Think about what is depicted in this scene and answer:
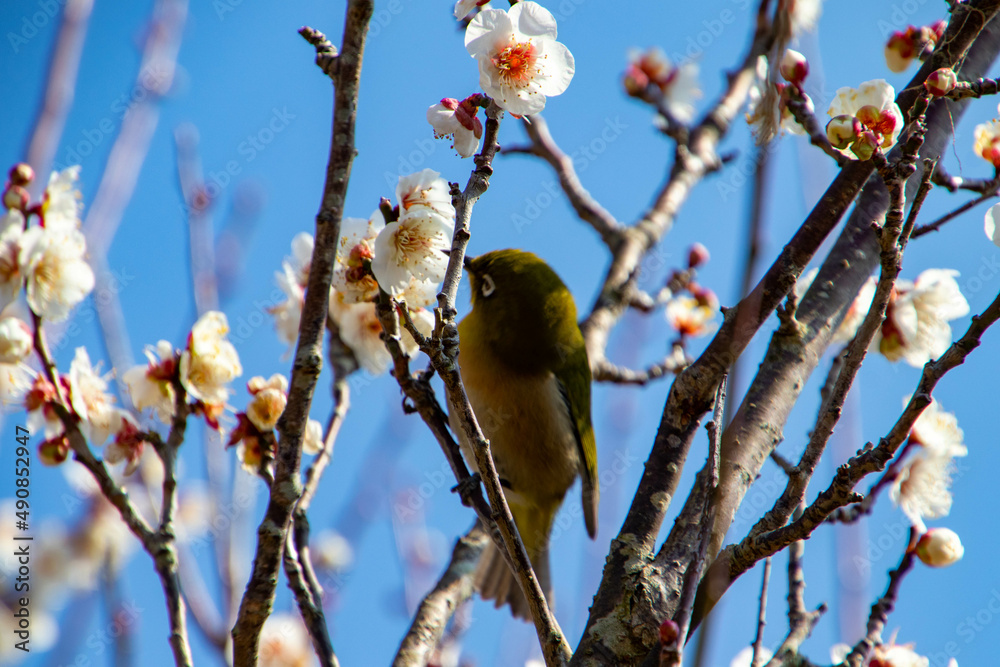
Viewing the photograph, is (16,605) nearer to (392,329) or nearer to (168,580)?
(168,580)

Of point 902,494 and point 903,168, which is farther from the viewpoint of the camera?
point 902,494

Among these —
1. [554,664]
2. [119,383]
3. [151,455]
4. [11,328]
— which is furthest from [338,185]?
[151,455]

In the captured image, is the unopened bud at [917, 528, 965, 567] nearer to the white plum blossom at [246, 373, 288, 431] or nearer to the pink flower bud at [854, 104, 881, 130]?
the pink flower bud at [854, 104, 881, 130]

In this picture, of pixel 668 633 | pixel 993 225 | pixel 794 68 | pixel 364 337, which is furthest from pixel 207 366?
pixel 993 225

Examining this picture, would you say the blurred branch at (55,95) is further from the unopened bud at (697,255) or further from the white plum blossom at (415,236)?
the unopened bud at (697,255)

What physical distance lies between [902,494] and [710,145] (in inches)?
126

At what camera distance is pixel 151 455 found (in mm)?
4398

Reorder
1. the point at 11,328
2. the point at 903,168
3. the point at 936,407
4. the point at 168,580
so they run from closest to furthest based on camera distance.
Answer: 1. the point at 903,168
2. the point at 168,580
3. the point at 11,328
4. the point at 936,407

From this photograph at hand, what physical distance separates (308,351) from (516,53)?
88cm

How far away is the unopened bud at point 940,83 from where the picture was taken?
5.63ft

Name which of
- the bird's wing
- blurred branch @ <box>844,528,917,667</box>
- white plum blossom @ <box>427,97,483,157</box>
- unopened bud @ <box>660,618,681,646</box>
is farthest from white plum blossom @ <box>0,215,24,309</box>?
blurred branch @ <box>844,528,917,667</box>

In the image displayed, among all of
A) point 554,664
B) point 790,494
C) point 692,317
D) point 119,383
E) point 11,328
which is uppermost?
point 692,317

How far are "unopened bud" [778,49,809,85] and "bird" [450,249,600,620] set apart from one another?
2093 millimetres

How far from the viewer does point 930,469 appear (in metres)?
2.53
